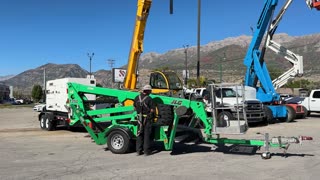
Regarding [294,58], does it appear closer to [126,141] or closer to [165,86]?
[165,86]

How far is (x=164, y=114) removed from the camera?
41.2 ft

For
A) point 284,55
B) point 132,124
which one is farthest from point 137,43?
point 284,55

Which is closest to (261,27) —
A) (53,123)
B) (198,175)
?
(53,123)

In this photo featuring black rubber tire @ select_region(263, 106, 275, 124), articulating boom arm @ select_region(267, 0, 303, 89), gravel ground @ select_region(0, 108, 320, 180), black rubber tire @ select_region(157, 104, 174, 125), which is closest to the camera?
gravel ground @ select_region(0, 108, 320, 180)

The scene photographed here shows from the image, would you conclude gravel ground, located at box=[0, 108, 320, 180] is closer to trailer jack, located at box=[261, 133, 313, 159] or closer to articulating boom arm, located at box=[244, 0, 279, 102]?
trailer jack, located at box=[261, 133, 313, 159]

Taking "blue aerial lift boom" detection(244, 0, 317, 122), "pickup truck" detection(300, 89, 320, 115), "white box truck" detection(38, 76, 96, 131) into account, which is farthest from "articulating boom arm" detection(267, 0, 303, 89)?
"white box truck" detection(38, 76, 96, 131)

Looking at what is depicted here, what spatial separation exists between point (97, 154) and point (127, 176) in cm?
330

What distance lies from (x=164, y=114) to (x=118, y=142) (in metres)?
1.62

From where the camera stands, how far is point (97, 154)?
11969mm

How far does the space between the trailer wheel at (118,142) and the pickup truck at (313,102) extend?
20980mm

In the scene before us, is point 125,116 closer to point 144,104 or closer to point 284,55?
point 144,104

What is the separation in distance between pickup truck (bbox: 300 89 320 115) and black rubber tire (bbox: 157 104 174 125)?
64.4 feet

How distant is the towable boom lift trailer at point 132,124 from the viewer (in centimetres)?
1116

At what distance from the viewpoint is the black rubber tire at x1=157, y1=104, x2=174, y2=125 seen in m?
12.4
